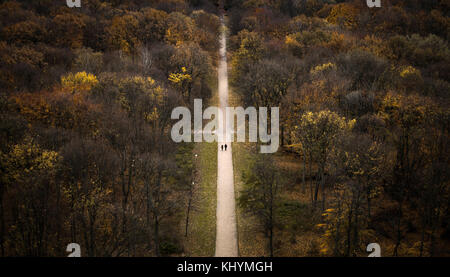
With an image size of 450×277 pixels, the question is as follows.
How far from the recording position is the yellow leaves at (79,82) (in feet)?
194

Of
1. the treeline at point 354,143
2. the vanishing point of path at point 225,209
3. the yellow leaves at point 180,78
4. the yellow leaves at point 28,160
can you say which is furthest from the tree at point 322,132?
the yellow leaves at point 180,78

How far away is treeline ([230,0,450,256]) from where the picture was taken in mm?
39250

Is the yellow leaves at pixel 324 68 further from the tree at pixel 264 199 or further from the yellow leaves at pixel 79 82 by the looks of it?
the yellow leaves at pixel 79 82

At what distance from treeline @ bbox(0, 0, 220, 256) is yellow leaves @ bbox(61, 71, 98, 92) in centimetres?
14

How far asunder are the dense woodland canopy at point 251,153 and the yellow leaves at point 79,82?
0.18m

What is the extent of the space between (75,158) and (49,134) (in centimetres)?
687

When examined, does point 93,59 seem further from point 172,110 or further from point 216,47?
point 216,47

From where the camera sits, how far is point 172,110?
196 ft

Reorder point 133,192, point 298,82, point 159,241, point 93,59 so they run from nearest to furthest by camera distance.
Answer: point 159,241 < point 133,192 < point 298,82 < point 93,59

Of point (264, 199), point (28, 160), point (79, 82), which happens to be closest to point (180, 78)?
point (79, 82)

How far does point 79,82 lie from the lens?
61.0 meters

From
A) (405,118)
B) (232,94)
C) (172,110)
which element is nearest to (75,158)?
(172,110)

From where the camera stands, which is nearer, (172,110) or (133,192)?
(133,192)

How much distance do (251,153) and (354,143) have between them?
65.6 ft
